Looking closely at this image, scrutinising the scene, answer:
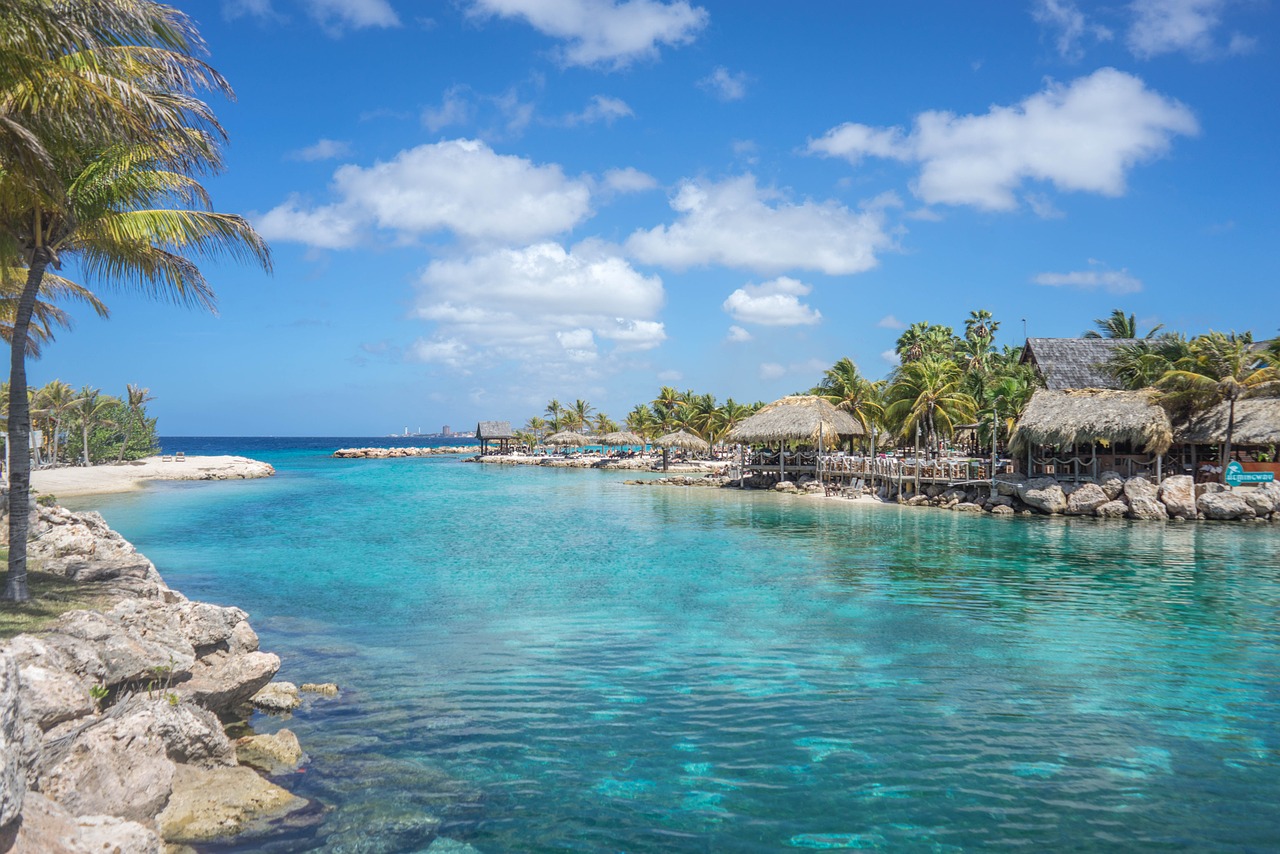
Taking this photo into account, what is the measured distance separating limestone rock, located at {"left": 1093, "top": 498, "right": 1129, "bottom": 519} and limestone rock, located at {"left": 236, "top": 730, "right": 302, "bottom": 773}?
30.5 m

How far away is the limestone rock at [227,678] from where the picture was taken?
7871 millimetres

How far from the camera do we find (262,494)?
1713 inches

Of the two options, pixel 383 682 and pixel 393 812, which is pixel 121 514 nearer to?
pixel 383 682

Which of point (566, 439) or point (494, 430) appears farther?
point (494, 430)

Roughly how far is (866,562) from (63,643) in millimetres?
16702

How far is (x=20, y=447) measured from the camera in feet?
30.5

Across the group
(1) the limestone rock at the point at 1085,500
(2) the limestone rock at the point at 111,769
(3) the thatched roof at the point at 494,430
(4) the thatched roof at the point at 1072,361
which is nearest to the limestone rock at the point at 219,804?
(2) the limestone rock at the point at 111,769

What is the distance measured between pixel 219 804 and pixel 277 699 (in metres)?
2.68

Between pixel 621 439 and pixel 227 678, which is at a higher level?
pixel 621 439

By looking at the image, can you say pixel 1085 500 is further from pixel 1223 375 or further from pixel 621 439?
pixel 621 439

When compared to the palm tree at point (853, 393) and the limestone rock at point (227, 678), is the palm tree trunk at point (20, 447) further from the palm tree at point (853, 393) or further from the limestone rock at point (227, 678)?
the palm tree at point (853, 393)

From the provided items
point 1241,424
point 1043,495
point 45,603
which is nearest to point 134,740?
point 45,603

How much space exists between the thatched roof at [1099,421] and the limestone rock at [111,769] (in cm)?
3113

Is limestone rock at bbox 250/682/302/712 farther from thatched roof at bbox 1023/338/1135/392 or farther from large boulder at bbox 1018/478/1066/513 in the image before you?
thatched roof at bbox 1023/338/1135/392
